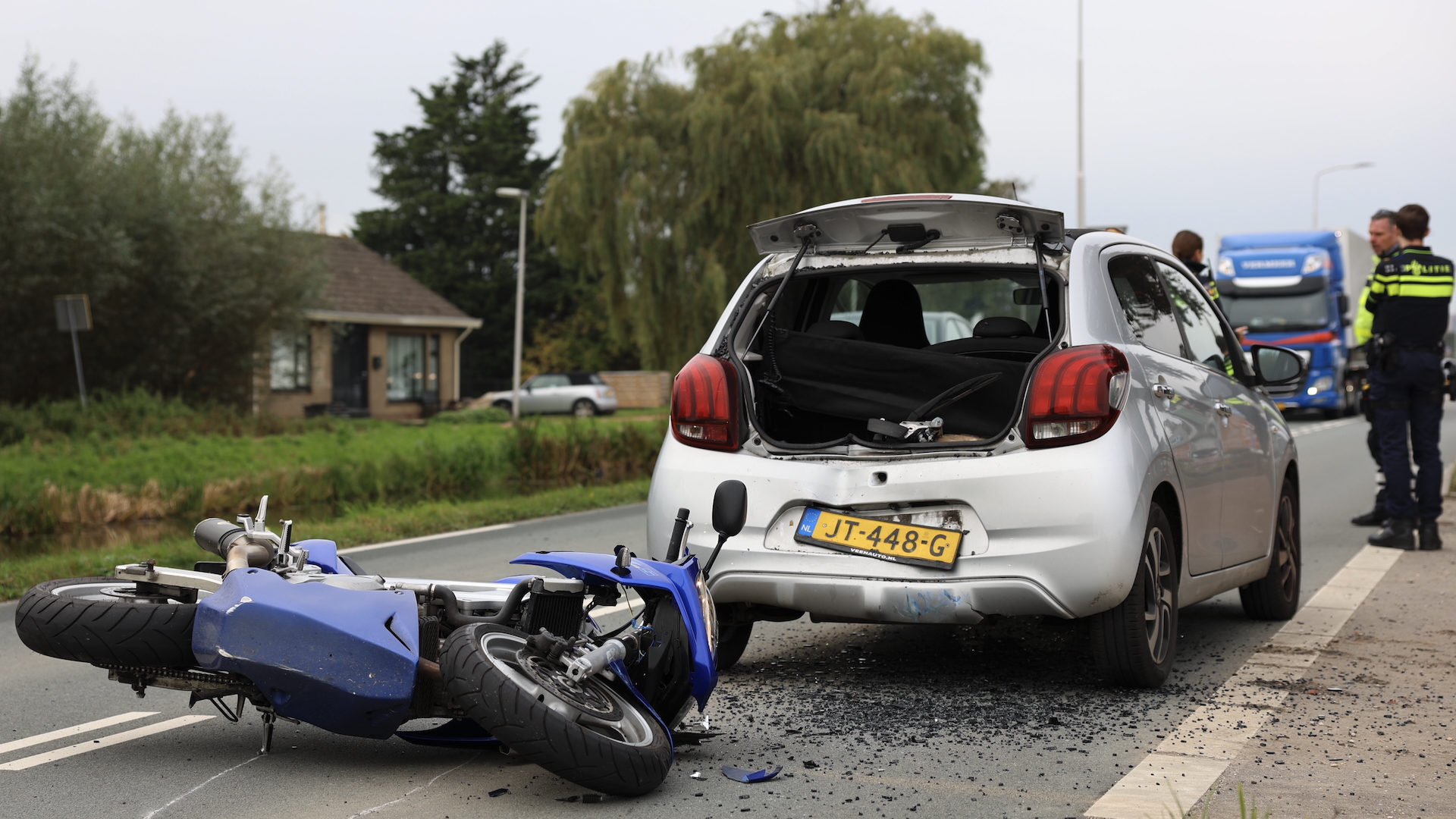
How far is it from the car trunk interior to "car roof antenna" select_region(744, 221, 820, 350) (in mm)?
28

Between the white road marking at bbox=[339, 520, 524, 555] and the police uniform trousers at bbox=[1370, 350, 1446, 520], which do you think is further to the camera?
the white road marking at bbox=[339, 520, 524, 555]

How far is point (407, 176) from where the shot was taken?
217 feet

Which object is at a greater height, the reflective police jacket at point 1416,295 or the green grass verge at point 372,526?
the reflective police jacket at point 1416,295

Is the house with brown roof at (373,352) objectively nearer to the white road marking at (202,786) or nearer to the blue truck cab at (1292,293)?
the blue truck cab at (1292,293)

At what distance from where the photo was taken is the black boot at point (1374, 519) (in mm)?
10664

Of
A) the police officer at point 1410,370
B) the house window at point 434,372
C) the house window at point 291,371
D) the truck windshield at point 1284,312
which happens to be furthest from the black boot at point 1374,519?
the house window at point 434,372

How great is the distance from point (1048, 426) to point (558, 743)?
207 cm

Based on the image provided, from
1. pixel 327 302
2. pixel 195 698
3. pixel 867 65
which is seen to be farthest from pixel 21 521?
pixel 867 65

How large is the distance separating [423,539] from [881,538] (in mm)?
6480

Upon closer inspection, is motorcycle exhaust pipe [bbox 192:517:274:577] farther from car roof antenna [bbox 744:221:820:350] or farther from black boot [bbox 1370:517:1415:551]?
black boot [bbox 1370:517:1415:551]

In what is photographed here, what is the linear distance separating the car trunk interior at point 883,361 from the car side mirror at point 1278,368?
138 centimetres

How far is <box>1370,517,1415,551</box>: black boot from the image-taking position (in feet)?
30.8

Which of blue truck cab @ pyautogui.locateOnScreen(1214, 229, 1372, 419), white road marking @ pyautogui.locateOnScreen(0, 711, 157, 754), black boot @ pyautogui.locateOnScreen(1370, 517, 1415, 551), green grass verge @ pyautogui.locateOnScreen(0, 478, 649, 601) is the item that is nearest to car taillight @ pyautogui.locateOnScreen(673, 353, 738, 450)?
white road marking @ pyautogui.locateOnScreen(0, 711, 157, 754)

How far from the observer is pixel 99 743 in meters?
4.60
